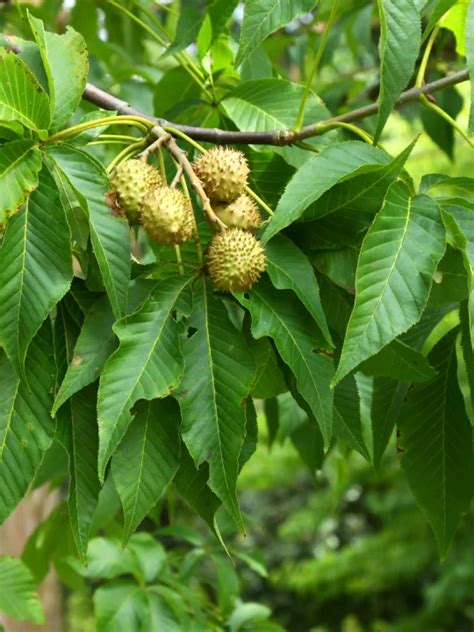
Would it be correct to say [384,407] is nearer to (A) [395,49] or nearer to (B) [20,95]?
(A) [395,49]

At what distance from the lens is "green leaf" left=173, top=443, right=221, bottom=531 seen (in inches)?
45.9

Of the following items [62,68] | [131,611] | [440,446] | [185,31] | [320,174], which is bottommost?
[131,611]

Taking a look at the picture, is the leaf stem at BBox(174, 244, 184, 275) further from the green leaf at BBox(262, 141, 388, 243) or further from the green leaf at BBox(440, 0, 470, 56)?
the green leaf at BBox(440, 0, 470, 56)

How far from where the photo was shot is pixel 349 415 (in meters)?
1.30

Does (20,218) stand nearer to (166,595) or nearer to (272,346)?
(272,346)

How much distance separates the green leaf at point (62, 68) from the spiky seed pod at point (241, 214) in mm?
228

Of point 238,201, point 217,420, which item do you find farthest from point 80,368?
point 238,201

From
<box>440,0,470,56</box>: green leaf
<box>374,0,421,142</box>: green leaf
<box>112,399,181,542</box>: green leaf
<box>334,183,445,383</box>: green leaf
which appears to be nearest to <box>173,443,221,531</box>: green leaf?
<box>112,399,181,542</box>: green leaf

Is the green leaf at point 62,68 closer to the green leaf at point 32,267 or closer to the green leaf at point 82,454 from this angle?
the green leaf at point 32,267

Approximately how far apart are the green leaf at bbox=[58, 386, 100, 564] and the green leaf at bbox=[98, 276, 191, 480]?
106 mm

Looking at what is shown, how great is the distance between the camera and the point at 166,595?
1.99m

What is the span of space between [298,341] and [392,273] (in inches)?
5.7

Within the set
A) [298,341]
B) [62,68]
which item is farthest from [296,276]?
[62,68]

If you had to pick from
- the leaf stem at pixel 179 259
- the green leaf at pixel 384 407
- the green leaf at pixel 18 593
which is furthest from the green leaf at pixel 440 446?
the green leaf at pixel 18 593
